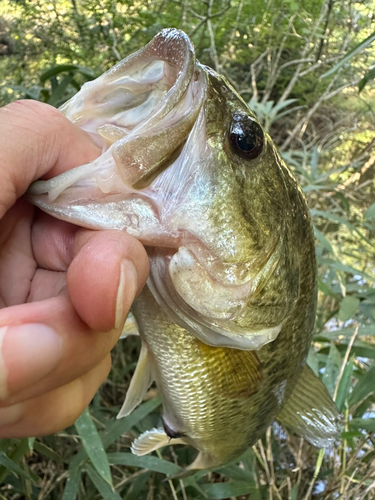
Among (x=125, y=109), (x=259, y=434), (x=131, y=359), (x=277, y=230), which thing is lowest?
(x=131, y=359)

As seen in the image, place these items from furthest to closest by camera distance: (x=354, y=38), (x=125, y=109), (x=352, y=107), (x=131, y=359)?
(x=352, y=107), (x=354, y=38), (x=131, y=359), (x=125, y=109)

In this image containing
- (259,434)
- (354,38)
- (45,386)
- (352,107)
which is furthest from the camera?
(352,107)

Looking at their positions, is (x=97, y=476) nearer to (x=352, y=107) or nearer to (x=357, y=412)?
(x=357, y=412)

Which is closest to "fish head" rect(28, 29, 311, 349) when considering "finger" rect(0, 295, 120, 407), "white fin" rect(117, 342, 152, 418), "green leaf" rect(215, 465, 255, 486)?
"finger" rect(0, 295, 120, 407)

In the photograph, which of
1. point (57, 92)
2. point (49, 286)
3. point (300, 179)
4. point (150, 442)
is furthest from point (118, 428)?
point (300, 179)

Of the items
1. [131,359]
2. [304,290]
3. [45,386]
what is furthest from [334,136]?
[45,386]

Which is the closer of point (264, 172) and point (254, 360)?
point (264, 172)

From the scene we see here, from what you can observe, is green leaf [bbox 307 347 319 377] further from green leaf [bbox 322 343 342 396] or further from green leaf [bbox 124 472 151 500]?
green leaf [bbox 124 472 151 500]
